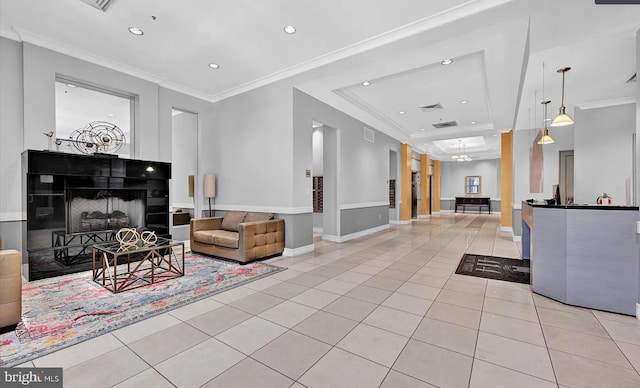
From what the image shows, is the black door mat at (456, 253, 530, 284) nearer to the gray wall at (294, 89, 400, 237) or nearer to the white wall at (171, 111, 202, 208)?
the gray wall at (294, 89, 400, 237)

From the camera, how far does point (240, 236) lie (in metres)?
4.57

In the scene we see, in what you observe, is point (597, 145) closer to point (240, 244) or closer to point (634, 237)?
point (634, 237)

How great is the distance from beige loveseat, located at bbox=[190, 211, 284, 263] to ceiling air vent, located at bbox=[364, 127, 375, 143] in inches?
162

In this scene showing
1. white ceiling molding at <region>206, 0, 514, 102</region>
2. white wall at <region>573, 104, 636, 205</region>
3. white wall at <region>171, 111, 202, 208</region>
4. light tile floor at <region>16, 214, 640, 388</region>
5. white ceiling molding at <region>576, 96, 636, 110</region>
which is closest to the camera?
light tile floor at <region>16, 214, 640, 388</region>

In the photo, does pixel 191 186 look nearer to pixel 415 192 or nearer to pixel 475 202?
pixel 415 192

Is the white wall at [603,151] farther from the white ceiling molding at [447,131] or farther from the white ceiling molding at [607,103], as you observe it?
the white ceiling molding at [447,131]

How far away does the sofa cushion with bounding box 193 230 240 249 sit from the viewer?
4.66 m

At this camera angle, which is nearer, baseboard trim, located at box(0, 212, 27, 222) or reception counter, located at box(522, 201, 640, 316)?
reception counter, located at box(522, 201, 640, 316)

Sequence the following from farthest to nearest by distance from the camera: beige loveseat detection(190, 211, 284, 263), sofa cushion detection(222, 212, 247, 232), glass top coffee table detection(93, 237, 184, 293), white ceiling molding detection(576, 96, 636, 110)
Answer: sofa cushion detection(222, 212, 247, 232), white ceiling molding detection(576, 96, 636, 110), beige loveseat detection(190, 211, 284, 263), glass top coffee table detection(93, 237, 184, 293)

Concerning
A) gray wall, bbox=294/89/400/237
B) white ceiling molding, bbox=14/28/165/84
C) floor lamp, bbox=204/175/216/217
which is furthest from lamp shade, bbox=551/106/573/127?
white ceiling molding, bbox=14/28/165/84

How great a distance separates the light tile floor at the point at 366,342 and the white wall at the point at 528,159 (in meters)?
4.61

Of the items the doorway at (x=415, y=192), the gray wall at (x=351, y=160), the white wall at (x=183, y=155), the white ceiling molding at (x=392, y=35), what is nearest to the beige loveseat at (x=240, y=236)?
the gray wall at (x=351, y=160)

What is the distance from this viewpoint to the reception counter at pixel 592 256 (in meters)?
2.76

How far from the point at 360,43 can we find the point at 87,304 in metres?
4.71
